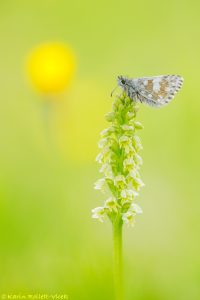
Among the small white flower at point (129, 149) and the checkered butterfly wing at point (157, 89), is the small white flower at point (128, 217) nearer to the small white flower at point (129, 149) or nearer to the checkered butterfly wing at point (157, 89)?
the small white flower at point (129, 149)

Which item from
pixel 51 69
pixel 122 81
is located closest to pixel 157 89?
pixel 122 81

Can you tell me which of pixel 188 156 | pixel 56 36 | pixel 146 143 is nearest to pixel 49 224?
pixel 188 156

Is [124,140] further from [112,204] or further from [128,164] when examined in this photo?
[112,204]

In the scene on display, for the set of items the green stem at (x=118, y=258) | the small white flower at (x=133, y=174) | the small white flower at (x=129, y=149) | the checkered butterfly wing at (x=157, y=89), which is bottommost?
the green stem at (x=118, y=258)

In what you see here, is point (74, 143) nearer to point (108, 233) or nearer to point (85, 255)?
point (108, 233)

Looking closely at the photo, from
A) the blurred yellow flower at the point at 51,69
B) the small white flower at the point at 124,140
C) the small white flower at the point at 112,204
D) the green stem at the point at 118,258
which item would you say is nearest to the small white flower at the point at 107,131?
the small white flower at the point at 124,140
